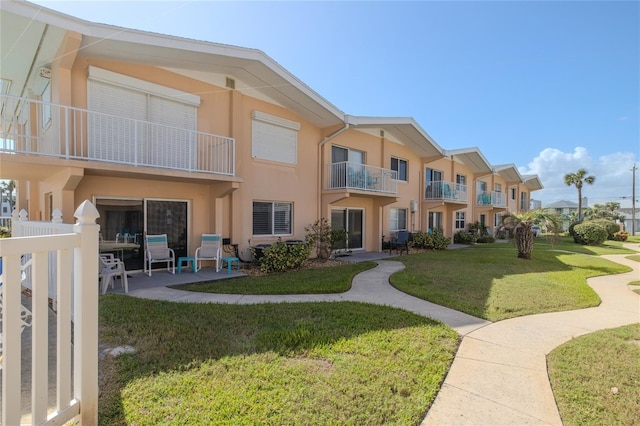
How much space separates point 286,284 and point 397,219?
36.8 ft

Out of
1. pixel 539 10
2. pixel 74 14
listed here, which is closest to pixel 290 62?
pixel 74 14

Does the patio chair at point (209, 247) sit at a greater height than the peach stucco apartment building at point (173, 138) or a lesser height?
lesser

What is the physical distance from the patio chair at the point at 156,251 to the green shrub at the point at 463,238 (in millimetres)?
19006

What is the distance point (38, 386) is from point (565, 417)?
4.24 metres

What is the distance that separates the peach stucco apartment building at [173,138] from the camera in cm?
734

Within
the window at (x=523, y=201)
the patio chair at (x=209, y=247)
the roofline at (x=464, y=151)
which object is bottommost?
the patio chair at (x=209, y=247)

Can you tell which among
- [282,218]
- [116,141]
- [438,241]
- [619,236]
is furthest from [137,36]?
[619,236]

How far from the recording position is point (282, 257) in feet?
32.3

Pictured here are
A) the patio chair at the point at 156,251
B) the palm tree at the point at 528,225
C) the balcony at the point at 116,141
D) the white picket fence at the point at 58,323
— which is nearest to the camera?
the white picket fence at the point at 58,323

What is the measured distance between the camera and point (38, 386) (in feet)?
7.12

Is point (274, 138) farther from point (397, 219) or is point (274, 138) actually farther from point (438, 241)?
point (438, 241)

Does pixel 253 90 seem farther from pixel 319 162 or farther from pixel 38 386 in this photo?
pixel 38 386

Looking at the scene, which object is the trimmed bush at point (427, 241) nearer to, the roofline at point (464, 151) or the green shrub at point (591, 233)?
the roofline at point (464, 151)

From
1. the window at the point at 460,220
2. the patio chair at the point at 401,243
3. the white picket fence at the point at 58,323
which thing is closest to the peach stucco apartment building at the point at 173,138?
the patio chair at the point at 401,243
